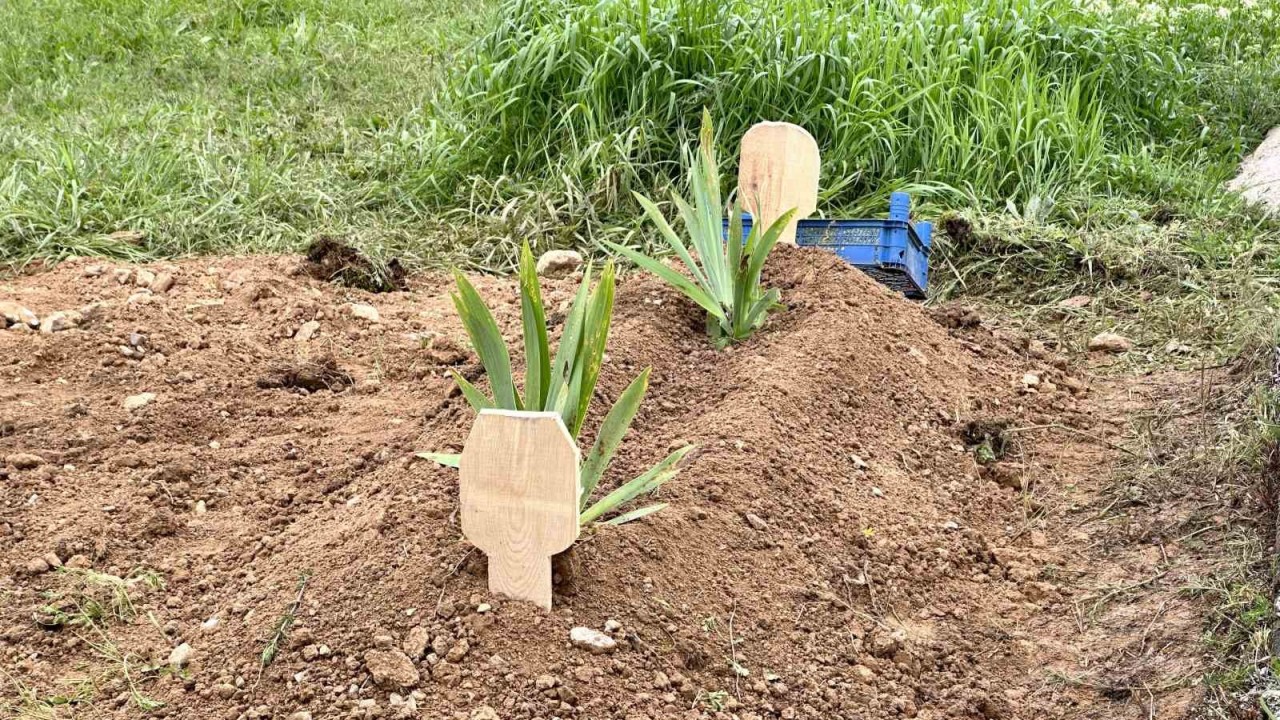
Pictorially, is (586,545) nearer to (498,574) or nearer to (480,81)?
(498,574)

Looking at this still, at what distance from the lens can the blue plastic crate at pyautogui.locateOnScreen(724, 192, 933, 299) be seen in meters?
3.86

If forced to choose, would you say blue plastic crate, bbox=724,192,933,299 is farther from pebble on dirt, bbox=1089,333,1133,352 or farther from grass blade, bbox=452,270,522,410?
grass blade, bbox=452,270,522,410

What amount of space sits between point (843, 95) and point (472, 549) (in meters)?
3.10

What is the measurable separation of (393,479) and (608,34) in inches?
108

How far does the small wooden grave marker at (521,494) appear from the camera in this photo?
1.85m

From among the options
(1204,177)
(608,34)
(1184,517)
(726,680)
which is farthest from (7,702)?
(1204,177)

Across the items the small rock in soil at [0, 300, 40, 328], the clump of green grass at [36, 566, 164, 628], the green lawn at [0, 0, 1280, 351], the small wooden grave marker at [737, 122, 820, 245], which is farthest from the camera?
the green lawn at [0, 0, 1280, 351]

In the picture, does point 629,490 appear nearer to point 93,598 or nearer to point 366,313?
point 93,598

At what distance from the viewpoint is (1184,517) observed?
2693mm

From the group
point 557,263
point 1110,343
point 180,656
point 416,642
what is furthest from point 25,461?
point 1110,343

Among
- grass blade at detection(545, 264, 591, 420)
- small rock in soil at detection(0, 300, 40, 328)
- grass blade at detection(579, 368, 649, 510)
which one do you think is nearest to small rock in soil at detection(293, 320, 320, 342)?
small rock in soil at detection(0, 300, 40, 328)

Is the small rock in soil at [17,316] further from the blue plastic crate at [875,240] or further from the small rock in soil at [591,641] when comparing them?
the small rock in soil at [591,641]

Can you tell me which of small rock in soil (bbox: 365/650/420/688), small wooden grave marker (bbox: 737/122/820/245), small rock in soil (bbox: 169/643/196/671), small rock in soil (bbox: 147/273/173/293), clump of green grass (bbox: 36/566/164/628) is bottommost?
Result: small rock in soil (bbox: 147/273/173/293)

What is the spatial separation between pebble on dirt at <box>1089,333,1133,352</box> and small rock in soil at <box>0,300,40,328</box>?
3.06 metres
